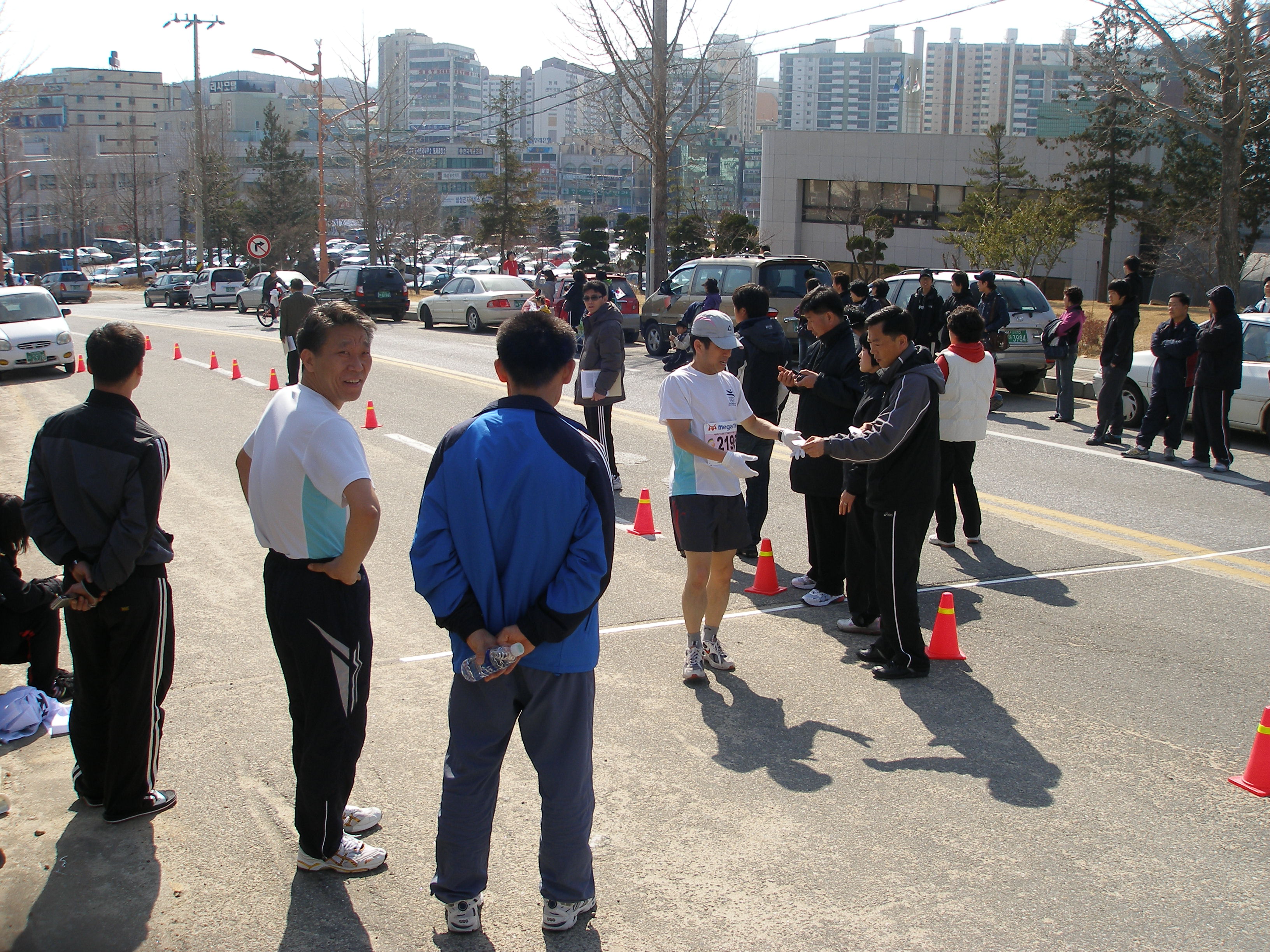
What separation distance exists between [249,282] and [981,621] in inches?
1540

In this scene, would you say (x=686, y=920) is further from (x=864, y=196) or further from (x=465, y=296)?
(x=864, y=196)

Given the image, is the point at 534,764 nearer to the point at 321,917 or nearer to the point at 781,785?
the point at 321,917

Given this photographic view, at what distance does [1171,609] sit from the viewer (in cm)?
664

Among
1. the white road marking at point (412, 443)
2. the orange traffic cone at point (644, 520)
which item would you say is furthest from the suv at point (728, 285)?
the orange traffic cone at point (644, 520)

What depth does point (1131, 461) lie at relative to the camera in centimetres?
1153

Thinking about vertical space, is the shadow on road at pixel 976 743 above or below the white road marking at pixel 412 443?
below

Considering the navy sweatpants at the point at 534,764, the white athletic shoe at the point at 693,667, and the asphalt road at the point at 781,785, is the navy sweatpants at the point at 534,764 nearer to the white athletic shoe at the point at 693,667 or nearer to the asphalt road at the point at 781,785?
the asphalt road at the point at 781,785

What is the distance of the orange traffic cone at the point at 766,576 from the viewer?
6953 millimetres

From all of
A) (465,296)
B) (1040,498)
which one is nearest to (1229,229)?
(1040,498)

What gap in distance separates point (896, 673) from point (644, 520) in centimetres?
322

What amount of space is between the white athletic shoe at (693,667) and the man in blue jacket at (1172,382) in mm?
8109

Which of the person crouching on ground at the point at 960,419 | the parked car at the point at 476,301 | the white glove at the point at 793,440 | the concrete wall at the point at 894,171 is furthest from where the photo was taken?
the concrete wall at the point at 894,171

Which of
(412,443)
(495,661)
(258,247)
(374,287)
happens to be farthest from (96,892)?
(258,247)

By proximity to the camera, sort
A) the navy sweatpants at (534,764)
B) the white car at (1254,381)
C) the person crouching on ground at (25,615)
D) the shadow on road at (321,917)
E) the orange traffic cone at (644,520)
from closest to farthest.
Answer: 1. the navy sweatpants at (534,764)
2. the shadow on road at (321,917)
3. the person crouching on ground at (25,615)
4. the orange traffic cone at (644,520)
5. the white car at (1254,381)
